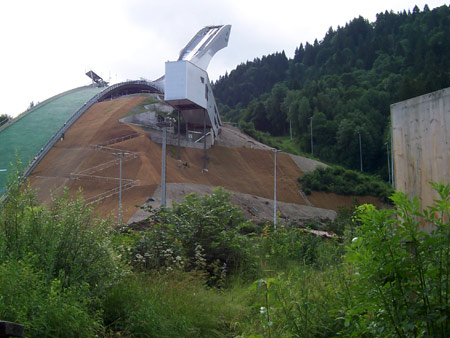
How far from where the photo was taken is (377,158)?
313 feet

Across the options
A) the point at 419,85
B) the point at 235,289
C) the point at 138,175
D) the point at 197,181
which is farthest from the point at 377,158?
the point at 235,289

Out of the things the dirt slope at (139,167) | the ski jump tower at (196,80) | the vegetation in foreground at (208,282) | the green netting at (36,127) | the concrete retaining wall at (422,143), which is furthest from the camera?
the green netting at (36,127)

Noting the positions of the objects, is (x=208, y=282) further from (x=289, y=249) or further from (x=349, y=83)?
(x=349, y=83)

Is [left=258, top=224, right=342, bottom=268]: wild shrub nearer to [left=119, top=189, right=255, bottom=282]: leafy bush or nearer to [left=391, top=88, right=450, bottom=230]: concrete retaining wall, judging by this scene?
[left=119, top=189, right=255, bottom=282]: leafy bush

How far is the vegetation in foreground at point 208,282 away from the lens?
13.5ft

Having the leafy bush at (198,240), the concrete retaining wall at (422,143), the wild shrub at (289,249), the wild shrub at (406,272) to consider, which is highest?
the concrete retaining wall at (422,143)

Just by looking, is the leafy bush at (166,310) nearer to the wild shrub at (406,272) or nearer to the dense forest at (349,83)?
the wild shrub at (406,272)

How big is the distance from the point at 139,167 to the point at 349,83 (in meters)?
77.6

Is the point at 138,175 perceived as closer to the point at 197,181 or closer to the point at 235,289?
the point at 197,181

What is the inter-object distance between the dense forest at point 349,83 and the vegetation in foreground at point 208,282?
2681 inches

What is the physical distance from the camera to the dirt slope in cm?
4966

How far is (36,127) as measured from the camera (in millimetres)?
66250

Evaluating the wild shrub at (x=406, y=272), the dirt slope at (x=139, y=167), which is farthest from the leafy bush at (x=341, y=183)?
the wild shrub at (x=406, y=272)

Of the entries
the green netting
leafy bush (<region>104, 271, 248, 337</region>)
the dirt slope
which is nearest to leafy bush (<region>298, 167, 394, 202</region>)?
the dirt slope
